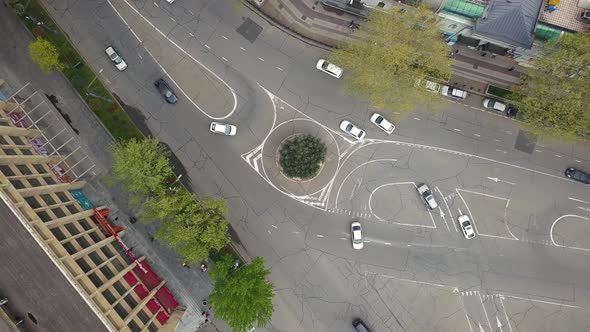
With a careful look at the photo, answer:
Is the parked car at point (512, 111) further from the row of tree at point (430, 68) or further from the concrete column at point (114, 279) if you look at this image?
the concrete column at point (114, 279)

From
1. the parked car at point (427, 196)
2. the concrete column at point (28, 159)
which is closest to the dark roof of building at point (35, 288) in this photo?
the concrete column at point (28, 159)

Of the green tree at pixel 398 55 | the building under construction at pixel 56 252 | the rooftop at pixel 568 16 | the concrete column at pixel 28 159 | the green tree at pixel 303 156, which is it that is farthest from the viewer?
the green tree at pixel 303 156

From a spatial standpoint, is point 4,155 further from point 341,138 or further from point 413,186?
point 413,186

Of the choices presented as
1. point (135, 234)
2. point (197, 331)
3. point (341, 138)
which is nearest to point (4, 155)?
point (135, 234)

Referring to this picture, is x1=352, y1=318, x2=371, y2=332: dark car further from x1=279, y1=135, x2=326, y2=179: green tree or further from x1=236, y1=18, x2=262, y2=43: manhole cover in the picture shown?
x1=236, y1=18, x2=262, y2=43: manhole cover

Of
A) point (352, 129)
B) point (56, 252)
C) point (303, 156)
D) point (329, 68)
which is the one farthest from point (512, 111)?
point (56, 252)

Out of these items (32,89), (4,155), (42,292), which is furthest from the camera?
(32,89)

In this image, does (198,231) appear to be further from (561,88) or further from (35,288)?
(561,88)
